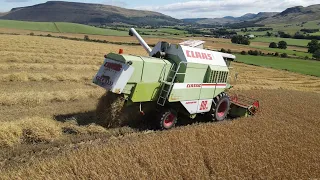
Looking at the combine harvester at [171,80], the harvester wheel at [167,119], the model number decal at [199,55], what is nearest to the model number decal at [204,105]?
the combine harvester at [171,80]

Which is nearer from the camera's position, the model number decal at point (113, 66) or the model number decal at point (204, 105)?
the model number decal at point (113, 66)

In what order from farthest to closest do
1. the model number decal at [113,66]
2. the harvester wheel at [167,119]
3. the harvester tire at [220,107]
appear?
the harvester tire at [220,107], the harvester wheel at [167,119], the model number decal at [113,66]

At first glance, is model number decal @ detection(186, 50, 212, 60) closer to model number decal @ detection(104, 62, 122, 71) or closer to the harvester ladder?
the harvester ladder

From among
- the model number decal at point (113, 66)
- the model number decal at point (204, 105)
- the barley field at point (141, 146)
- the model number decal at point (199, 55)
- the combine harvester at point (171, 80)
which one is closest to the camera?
the barley field at point (141, 146)

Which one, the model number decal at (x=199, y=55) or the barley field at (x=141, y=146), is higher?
the model number decal at (x=199, y=55)

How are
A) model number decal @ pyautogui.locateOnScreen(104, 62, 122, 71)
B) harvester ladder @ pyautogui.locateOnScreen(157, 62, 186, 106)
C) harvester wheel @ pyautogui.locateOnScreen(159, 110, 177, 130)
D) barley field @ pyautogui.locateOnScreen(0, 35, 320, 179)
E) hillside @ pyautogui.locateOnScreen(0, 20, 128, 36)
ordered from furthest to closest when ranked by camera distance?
1. hillside @ pyautogui.locateOnScreen(0, 20, 128, 36)
2. harvester wheel @ pyautogui.locateOnScreen(159, 110, 177, 130)
3. harvester ladder @ pyautogui.locateOnScreen(157, 62, 186, 106)
4. model number decal @ pyautogui.locateOnScreen(104, 62, 122, 71)
5. barley field @ pyautogui.locateOnScreen(0, 35, 320, 179)

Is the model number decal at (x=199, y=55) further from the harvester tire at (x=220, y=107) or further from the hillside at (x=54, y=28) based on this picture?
the hillside at (x=54, y=28)

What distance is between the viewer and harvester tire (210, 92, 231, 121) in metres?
12.1

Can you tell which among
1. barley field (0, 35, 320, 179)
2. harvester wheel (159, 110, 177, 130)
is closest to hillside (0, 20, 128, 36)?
barley field (0, 35, 320, 179)

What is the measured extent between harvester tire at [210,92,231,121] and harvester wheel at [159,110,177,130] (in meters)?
1.97

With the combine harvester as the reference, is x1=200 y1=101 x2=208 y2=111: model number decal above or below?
below

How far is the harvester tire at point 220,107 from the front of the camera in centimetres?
1214

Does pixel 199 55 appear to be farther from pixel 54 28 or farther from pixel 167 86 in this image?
pixel 54 28

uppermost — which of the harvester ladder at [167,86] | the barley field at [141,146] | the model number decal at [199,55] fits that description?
the model number decal at [199,55]
